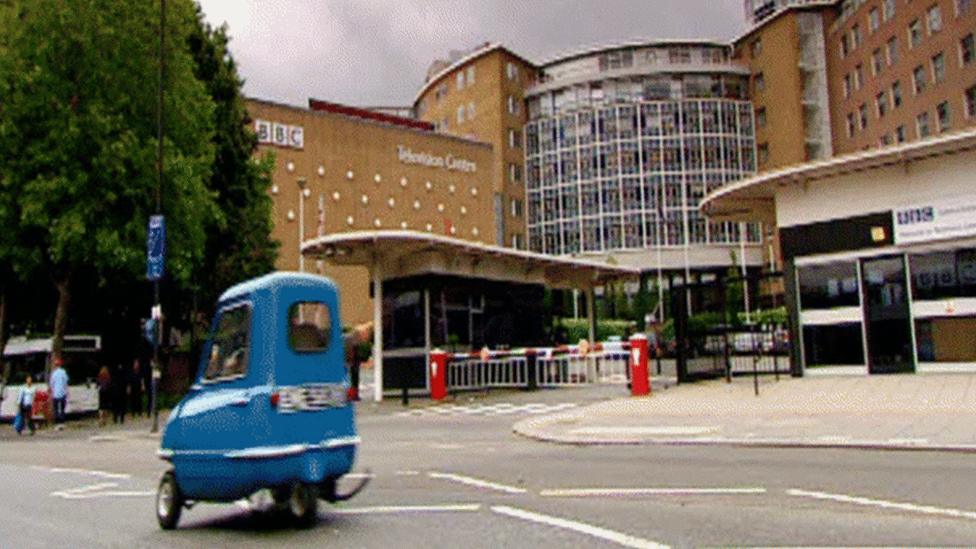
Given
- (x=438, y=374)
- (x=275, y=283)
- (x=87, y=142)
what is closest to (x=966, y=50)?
(x=438, y=374)

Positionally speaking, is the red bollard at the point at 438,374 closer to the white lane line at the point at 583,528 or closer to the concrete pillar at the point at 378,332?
the concrete pillar at the point at 378,332

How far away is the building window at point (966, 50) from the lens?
5909 centimetres

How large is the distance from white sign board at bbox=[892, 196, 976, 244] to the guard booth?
11318 mm

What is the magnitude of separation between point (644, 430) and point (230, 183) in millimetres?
24910

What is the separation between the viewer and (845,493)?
8953 mm

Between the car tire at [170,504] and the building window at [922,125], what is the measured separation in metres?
65.1

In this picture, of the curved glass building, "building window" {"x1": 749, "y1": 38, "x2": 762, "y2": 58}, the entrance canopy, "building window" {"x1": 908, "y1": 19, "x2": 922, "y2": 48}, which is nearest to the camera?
the entrance canopy

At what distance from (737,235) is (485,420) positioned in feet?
230

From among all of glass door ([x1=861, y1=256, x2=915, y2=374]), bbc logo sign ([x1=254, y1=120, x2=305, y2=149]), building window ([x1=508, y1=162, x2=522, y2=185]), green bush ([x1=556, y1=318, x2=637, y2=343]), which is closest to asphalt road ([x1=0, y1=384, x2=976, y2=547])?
glass door ([x1=861, y1=256, x2=915, y2=374])

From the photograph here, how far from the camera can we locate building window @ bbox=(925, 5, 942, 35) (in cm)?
6228

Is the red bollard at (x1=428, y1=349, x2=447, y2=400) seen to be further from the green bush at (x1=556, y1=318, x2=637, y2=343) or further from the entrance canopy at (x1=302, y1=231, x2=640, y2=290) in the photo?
the green bush at (x1=556, y1=318, x2=637, y2=343)

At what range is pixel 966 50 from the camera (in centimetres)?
5972

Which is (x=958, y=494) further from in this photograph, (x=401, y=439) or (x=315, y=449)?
(x=401, y=439)

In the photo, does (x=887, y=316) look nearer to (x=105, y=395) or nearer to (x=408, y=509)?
(x=408, y=509)
